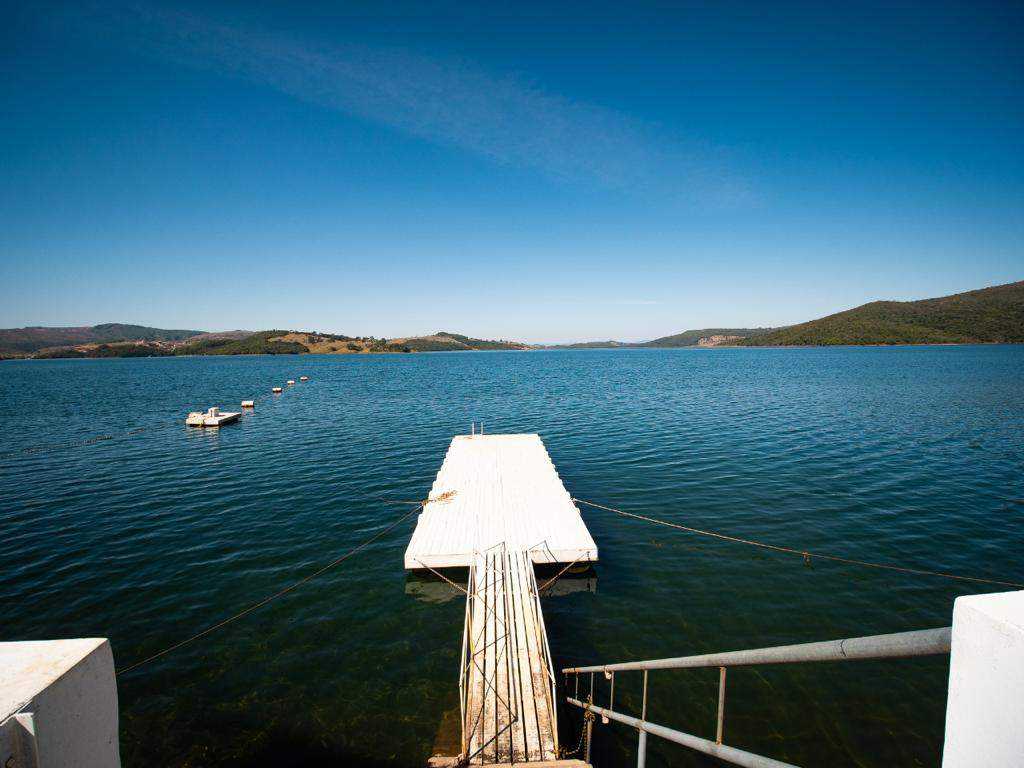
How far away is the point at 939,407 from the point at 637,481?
130 ft

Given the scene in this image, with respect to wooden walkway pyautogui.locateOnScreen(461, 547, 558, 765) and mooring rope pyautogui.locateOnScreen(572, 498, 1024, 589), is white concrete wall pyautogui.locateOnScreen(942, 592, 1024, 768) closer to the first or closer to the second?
wooden walkway pyautogui.locateOnScreen(461, 547, 558, 765)

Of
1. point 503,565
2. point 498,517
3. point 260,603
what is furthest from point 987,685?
point 260,603

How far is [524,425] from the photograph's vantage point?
41.2 metres

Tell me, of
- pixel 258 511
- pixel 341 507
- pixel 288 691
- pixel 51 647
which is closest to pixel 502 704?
pixel 288 691

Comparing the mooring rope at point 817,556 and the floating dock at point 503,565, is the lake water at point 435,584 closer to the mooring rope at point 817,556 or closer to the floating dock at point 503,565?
the mooring rope at point 817,556

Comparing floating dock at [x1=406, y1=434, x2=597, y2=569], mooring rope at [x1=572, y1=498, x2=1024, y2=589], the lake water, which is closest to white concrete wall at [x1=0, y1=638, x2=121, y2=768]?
the lake water

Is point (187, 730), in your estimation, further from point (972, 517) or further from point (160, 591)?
point (972, 517)

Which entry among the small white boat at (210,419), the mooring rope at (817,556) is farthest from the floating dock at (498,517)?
the small white boat at (210,419)

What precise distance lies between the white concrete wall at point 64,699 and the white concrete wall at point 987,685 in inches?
126

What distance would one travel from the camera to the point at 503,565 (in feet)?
47.4

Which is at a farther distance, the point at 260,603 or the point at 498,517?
the point at 498,517

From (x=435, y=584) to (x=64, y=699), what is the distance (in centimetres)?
1467

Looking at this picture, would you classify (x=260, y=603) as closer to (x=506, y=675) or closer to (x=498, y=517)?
(x=498, y=517)

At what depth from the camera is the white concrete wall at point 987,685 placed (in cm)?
134
